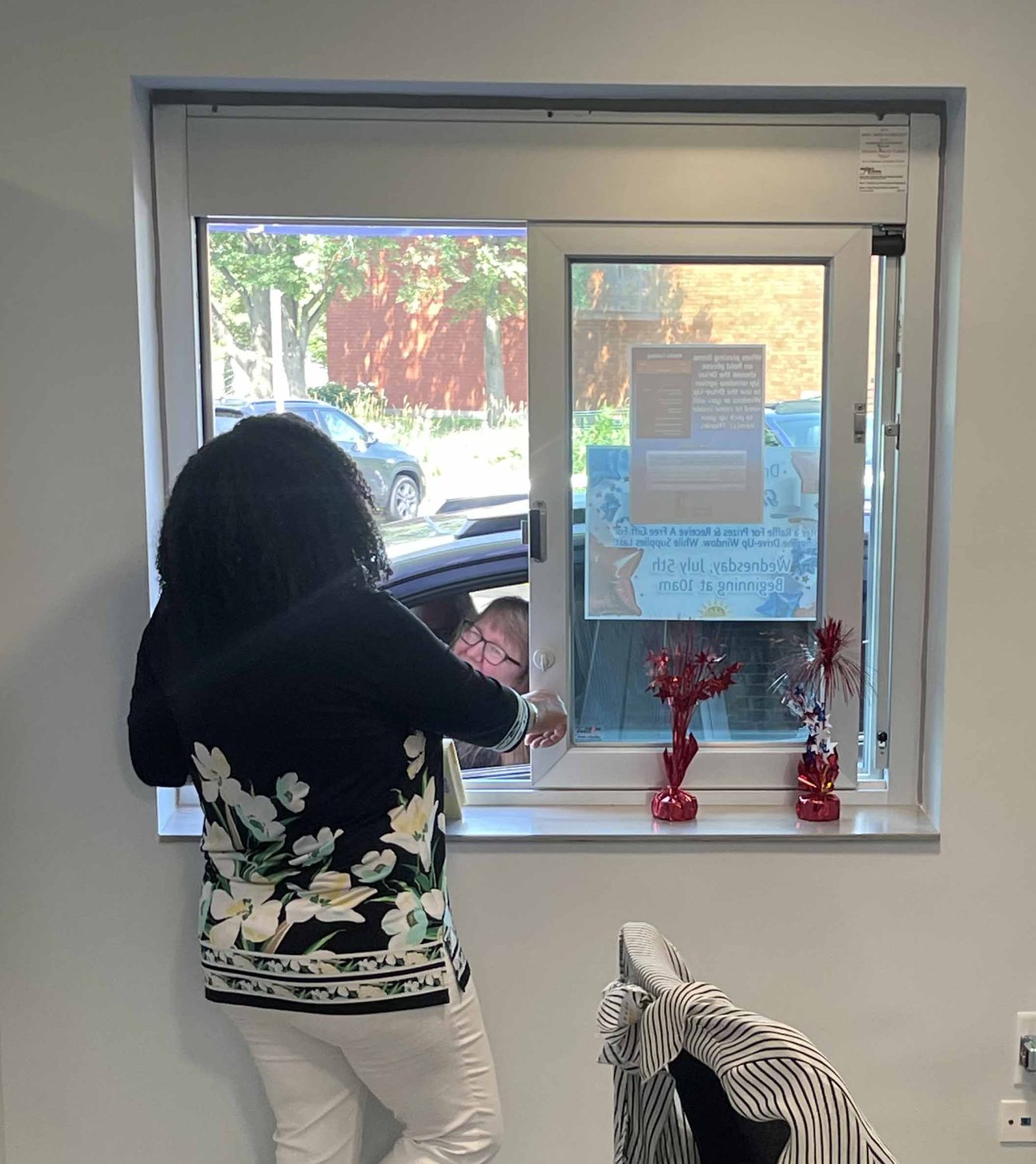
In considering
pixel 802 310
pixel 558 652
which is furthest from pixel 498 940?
pixel 802 310

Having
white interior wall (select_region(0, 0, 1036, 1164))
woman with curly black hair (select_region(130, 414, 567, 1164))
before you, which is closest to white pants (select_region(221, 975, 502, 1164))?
woman with curly black hair (select_region(130, 414, 567, 1164))

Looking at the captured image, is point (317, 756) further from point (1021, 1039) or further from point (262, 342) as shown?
point (1021, 1039)

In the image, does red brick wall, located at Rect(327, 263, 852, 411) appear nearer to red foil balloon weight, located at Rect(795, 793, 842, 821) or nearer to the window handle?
the window handle

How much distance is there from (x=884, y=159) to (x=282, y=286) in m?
1.04

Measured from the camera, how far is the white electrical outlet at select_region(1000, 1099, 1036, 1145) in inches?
64.3

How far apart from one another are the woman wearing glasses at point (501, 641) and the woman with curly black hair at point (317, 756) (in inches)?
15.3

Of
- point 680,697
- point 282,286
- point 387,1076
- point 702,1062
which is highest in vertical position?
point 282,286

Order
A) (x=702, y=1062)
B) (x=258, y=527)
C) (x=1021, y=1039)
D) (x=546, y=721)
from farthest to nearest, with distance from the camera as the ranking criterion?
(x=1021, y=1039), (x=546, y=721), (x=258, y=527), (x=702, y=1062)

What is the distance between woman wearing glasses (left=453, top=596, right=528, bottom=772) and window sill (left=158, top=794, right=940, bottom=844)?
0.78 ft

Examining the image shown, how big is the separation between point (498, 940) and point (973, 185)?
4.73 feet

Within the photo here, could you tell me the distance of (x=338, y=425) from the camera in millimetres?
1677

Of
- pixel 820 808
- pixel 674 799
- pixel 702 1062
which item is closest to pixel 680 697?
pixel 674 799

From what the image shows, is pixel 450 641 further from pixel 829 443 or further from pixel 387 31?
pixel 387 31

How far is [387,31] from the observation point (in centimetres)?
145
